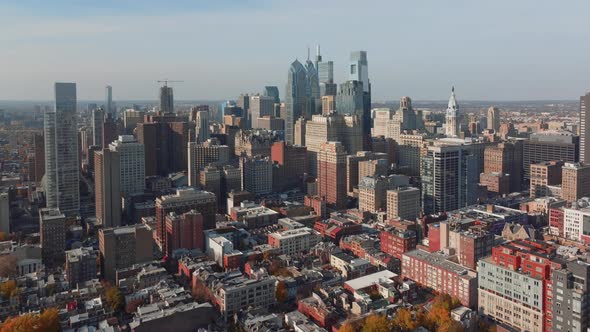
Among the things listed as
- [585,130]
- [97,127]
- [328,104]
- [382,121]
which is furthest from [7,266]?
[382,121]

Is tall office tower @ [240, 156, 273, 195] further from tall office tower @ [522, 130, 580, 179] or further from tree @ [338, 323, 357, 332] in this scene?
tree @ [338, 323, 357, 332]

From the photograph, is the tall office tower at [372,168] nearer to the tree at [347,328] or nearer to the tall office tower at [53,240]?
the tall office tower at [53,240]

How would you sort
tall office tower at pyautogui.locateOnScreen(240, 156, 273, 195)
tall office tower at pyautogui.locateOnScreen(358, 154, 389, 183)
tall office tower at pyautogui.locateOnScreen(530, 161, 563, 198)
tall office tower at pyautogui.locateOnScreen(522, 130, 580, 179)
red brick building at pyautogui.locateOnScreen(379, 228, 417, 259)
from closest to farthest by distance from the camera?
red brick building at pyautogui.locateOnScreen(379, 228, 417, 259), tall office tower at pyautogui.locateOnScreen(358, 154, 389, 183), tall office tower at pyautogui.locateOnScreen(530, 161, 563, 198), tall office tower at pyautogui.locateOnScreen(240, 156, 273, 195), tall office tower at pyautogui.locateOnScreen(522, 130, 580, 179)

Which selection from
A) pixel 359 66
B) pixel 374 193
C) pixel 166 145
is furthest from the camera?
pixel 359 66

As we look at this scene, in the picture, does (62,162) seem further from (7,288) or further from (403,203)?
(403,203)

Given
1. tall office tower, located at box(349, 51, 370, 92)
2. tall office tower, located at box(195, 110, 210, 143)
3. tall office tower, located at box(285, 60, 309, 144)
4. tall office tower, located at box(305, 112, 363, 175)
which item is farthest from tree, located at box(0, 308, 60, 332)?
tall office tower, located at box(349, 51, 370, 92)

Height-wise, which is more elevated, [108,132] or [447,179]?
[108,132]

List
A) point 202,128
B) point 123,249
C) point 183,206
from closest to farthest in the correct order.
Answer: point 123,249, point 183,206, point 202,128
